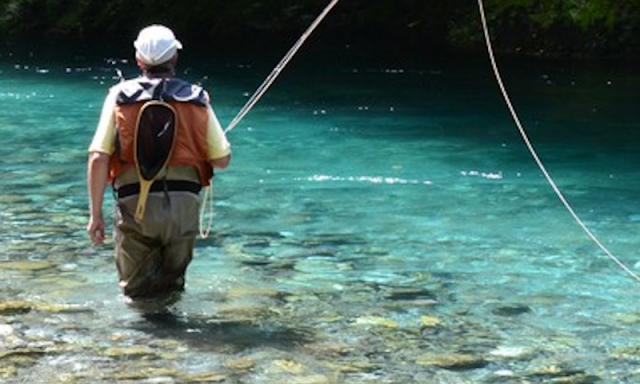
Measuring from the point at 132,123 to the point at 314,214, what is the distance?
440 cm

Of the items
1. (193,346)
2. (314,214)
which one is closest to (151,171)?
(193,346)

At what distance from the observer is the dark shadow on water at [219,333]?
699 cm

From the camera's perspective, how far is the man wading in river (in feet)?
22.7

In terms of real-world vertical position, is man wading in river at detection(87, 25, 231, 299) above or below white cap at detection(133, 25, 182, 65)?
below

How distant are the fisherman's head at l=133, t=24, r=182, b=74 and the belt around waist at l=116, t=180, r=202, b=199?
2.04ft

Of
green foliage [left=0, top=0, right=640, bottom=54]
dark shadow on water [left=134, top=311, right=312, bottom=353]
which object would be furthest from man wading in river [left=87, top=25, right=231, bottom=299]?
green foliage [left=0, top=0, right=640, bottom=54]

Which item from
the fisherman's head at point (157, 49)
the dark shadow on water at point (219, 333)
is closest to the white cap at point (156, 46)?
the fisherman's head at point (157, 49)

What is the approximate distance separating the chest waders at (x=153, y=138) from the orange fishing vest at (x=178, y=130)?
0.04 m

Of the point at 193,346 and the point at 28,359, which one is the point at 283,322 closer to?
the point at 193,346

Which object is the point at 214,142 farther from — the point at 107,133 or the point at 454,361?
the point at 454,361

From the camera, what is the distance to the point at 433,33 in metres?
28.7


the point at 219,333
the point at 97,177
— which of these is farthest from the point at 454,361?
the point at 97,177

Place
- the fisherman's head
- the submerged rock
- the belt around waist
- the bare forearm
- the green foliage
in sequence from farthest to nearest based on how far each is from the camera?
the green foliage
the belt around waist
the fisherman's head
the bare forearm
the submerged rock

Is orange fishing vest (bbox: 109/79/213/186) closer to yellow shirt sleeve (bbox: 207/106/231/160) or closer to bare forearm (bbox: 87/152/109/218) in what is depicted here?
yellow shirt sleeve (bbox: 207/106/231/160)
